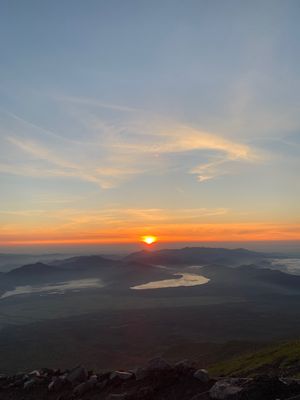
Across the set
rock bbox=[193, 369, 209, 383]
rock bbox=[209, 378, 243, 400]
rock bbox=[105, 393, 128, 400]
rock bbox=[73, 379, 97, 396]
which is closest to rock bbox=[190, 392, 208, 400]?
rock bbox=[209, 378, 243, 400]

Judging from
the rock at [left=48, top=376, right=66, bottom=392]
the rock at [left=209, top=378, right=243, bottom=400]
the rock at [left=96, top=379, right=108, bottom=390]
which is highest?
the rock at [left=209, top=378, right=243, bottom=400]

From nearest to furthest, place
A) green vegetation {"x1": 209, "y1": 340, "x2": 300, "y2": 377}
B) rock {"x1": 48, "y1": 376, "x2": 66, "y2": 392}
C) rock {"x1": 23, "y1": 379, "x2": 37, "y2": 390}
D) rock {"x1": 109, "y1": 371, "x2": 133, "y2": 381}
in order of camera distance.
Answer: rock {"x1": 109, "y1": 371, "x2": 133, "y2": 381}
rock {"x1": 48, "y1": 376, "x2": 66, "y2": 392}
rock {"x1": 23, "y1": 379, "x2": 37, "y2": 390}
green vegetation {"x1": 209, "y1": 340, "x2": 300, "y2": 377}

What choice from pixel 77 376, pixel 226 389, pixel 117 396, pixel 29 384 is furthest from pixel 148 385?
pixel 29 384

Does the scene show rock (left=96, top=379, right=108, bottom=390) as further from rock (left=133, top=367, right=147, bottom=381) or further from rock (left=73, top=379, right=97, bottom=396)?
rock (left=133, top=367, right=147, bottom=381)

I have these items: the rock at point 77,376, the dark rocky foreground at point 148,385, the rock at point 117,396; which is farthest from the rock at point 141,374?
the rock at point 77,376

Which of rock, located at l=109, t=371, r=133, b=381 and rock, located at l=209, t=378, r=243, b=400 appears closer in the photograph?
rock, located at l=209, t=378, r=243, b=400

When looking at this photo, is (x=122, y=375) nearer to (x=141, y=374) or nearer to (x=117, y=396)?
(x=141, y=374)

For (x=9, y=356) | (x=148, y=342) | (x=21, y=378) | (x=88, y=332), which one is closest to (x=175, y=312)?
(x=88, y=332)
